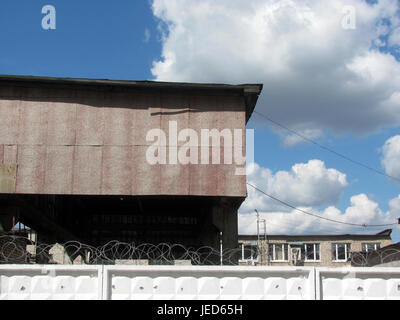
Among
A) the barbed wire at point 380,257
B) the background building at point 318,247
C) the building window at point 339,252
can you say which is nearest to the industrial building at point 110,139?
the barbed wire at point 380,257

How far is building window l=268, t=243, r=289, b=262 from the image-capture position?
57588 millimetres

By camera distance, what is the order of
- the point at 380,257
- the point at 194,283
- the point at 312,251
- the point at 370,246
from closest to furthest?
the point at 194,283, the point at 380,257, the point at 312,251, the point at 370,246

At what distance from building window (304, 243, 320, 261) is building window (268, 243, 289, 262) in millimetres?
2243

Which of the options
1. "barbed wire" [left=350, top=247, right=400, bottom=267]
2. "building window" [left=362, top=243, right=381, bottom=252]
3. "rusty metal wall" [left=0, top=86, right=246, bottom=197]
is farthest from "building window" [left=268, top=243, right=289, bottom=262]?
"rusty metal wall" [left=0, top=86, right=246, bottom=197]

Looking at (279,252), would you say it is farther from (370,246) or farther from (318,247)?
(370,246)

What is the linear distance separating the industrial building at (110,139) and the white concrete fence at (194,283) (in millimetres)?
8692

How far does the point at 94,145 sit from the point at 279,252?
143ft

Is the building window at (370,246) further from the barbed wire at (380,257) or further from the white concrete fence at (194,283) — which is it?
the white concrete fence at (194,283)

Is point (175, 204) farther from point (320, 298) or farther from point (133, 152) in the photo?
point (320, 298)

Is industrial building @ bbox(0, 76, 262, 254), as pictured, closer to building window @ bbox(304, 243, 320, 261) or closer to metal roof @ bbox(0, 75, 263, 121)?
metal roof @ bbox(0, 75, 263, 121)

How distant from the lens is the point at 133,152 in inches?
722

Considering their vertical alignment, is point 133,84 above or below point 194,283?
above

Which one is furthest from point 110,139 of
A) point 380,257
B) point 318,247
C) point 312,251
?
point 318,247

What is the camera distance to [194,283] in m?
9.48
